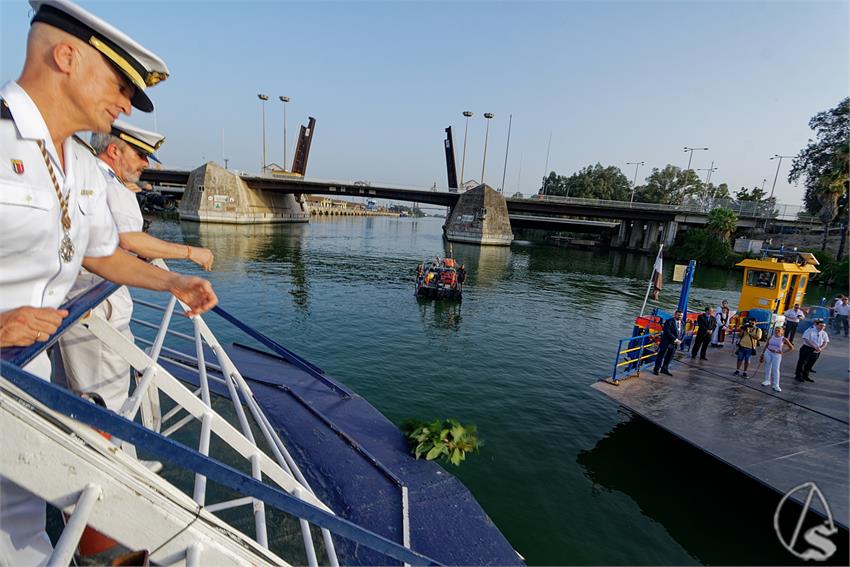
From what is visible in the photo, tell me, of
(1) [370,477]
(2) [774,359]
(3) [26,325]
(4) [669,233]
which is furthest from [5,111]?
(4) [669,233]

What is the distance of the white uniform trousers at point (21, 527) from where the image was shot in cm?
150

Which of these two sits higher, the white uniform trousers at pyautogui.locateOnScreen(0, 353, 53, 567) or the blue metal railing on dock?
the white uniform trousers at pyautogui.locateOnScreen(0, 353, 53, 567)

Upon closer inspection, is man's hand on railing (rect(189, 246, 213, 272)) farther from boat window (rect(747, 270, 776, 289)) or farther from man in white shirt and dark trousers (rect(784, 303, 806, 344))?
boat window (rect(747, 270, 776, 289))

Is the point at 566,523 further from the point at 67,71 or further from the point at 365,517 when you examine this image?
the point at 67,71

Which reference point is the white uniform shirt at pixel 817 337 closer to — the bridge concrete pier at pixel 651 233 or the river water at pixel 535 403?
the river water at pixel 535 403

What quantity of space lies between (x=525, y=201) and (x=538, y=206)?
2394 mm

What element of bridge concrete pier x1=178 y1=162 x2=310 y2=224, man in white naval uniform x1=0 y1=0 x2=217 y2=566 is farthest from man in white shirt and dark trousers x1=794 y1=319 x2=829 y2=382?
bridge concrete pier x1=178 y1=162 x2=310 y2=224

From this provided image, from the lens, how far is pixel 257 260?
119 feet

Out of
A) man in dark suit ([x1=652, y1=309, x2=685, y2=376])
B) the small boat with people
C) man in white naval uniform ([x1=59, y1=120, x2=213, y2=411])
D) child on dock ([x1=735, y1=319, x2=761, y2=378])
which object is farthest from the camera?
the small boat with people

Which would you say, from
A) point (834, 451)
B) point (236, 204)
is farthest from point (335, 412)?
point (236, 204)

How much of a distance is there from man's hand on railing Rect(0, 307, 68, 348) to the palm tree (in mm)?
67460

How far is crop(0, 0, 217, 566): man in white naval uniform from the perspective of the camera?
1411 mm

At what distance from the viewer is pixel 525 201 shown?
6456 centimetres

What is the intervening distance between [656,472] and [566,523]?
3.26 metres
